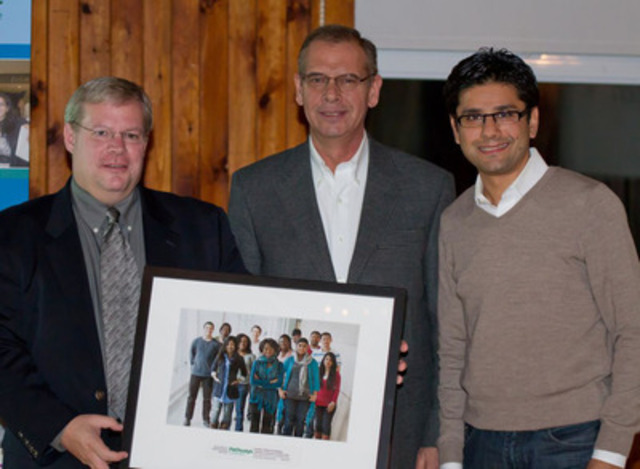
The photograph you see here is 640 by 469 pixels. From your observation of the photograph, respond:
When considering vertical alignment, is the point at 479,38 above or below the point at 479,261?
above

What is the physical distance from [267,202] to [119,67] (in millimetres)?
1466

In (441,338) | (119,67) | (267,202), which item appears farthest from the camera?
(119,67)

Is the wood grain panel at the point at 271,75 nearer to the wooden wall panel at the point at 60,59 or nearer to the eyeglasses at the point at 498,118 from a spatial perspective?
the wooden wall panel at the point at 60,59

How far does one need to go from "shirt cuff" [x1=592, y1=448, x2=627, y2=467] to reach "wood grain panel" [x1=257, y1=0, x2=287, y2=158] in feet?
7.07

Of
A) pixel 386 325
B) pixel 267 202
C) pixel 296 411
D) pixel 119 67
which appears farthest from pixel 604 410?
pixel 119 67

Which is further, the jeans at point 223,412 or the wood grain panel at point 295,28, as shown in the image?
the wood grain panel at point 295,28

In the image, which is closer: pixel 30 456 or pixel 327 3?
pixel 30 456

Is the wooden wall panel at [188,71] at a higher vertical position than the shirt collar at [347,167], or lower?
higher

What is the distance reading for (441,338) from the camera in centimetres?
242

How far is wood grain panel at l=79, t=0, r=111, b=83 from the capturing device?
3.66m

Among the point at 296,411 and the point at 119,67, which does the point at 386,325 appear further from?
the point at 119,67

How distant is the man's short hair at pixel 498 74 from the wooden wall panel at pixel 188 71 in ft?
4.84

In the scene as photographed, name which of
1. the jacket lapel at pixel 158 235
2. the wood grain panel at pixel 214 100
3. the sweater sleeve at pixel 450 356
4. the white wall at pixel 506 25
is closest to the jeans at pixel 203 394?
the jacket lapel at pixel 158 235

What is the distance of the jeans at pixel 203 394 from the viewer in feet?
6.75
